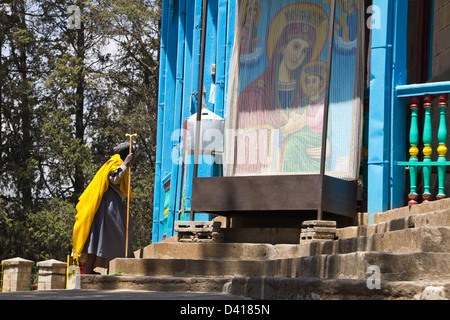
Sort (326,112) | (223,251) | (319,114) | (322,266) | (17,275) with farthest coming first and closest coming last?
(17,275)
(319,114)
(223,251)
(326,112)
(322,266)

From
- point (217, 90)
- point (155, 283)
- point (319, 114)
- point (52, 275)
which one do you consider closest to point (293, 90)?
point (319, 114)

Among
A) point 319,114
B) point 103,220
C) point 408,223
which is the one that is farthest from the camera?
point 103,220

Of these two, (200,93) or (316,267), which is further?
(200,93)

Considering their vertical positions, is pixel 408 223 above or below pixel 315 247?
above

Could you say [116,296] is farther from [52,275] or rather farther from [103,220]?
[52,275]

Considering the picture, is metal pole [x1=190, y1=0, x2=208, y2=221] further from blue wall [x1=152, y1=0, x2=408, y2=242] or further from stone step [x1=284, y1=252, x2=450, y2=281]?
stone step [x1=284, y1=252, x2=450, y2=281]

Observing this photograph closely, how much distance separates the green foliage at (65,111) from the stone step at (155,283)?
55.5 feet

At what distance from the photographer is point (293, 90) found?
9.67 metres

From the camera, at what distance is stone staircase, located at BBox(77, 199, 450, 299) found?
4.69 metres

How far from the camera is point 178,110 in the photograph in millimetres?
14078

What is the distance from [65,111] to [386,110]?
18887mm

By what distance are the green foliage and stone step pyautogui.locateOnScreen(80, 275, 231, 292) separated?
16.9m
